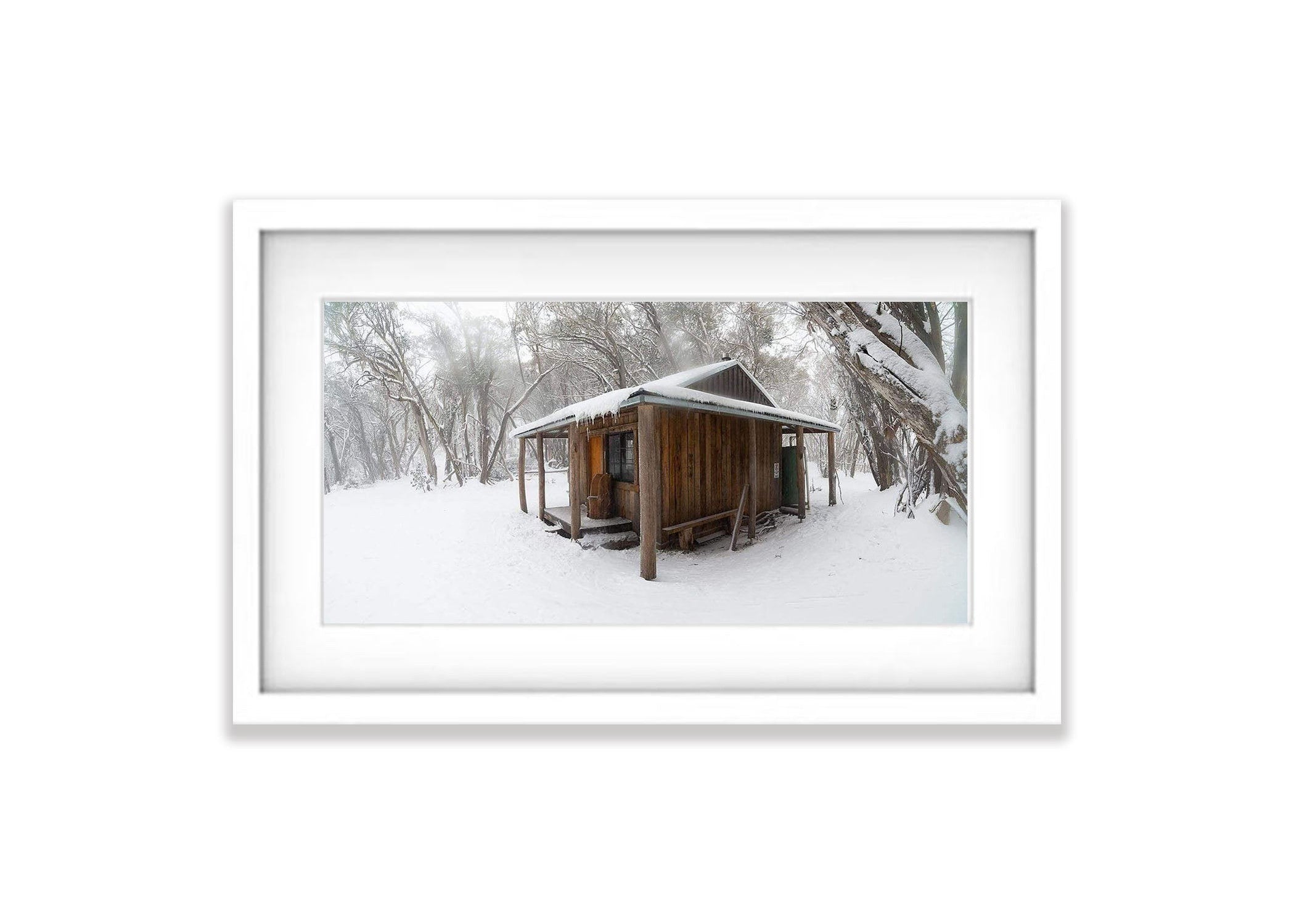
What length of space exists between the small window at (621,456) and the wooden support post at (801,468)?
0.69 m

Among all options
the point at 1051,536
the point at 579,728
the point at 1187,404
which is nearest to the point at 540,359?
the point at 579,728

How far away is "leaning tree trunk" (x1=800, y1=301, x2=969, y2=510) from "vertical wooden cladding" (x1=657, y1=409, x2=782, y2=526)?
347 mm

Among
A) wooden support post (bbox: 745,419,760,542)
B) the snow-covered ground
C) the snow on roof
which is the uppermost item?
the snow on roof

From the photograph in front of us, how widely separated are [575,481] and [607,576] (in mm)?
349

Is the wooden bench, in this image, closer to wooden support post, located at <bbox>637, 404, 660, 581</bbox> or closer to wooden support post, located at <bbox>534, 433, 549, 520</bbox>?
wooden support post, located at <bbox>637, 404, 660, 581</bbox>

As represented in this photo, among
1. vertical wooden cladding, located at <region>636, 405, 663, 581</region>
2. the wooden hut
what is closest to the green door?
the wooden hut

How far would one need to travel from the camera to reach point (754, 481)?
5.16 feet

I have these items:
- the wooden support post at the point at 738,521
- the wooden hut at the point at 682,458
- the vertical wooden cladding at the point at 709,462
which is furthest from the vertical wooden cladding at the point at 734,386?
the wooden support post at the point at 738,521

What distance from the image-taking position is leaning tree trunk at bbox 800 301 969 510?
1.18m

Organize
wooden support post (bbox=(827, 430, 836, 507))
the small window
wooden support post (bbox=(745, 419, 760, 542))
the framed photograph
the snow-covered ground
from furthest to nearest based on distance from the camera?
the small window
wooden support post (bbox=(745, 419, 760, 542))
wooden support post (bbox=(827, 430, 836, 507))
the snow-covered ground
the framed photograph

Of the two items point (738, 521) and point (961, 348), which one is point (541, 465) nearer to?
point (738, 521)

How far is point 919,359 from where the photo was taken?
1.23 metres

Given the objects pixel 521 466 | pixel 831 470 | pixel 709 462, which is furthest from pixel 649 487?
pixel 831 470
